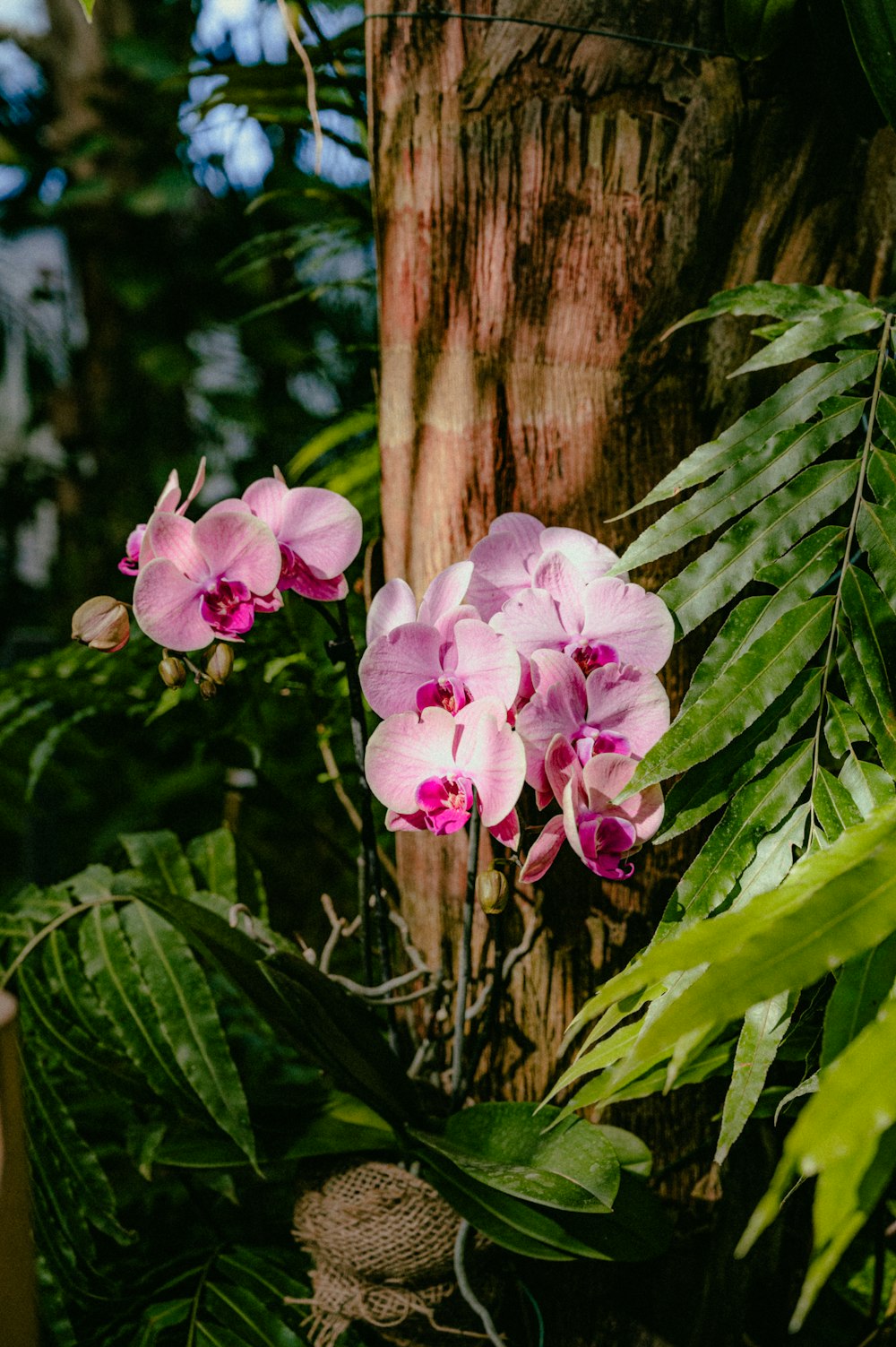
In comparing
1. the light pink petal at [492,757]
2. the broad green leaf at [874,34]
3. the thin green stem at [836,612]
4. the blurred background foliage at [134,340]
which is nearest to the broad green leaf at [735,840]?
the thin green stem at [836,612]

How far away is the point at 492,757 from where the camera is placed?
1.80 ft

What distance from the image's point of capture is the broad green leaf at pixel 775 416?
593mm

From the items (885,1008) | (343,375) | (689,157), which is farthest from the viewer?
(343,375)

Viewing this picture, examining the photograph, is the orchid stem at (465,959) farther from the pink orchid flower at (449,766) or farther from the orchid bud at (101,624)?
the orchid bud at (101,624)

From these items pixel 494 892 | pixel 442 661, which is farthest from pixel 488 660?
pixel 494 892

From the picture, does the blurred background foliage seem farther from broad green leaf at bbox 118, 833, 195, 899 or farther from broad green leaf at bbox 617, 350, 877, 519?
broad green leaf at bbox 617, 350, 877, 519

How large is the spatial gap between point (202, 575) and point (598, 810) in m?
0.28

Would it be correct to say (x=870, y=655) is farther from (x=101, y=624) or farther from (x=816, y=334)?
(x=101, y=624)

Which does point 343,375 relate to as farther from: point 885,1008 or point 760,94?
point 885,1008

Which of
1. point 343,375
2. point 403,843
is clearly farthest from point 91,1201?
point 343,375

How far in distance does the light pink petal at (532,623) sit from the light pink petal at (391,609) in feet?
0.20

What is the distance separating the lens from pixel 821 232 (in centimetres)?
73

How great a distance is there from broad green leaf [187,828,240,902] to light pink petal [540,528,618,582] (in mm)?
511

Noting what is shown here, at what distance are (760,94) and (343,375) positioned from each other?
6.72 ft
